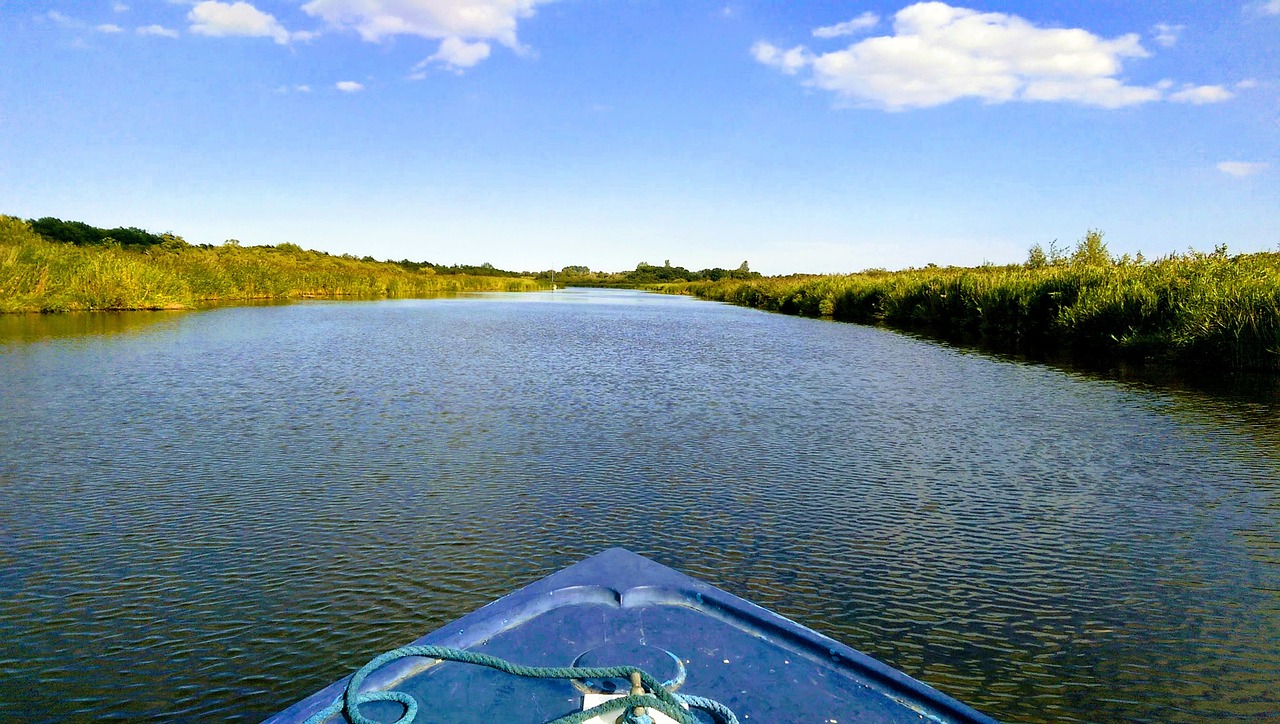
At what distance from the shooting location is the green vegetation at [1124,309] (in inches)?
482

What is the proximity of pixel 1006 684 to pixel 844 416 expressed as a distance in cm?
538

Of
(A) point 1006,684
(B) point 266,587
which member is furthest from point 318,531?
(A) point 1006,684

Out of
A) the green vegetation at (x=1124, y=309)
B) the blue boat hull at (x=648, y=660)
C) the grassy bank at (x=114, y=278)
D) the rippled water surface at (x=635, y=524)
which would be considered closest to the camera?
the blue boat hull at (x=648, y=660)

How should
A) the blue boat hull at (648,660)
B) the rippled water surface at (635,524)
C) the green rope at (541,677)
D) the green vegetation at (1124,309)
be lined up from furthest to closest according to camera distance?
the green vegetation at (1124,309) → the rippled water surface at (635,524) → the blue boat hull at (648,660) → the green rope at (541,677)

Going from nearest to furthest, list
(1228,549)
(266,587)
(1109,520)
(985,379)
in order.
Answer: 1. (266,587)
2. (1228,549)
3. (1109,520)
4. (985,379)

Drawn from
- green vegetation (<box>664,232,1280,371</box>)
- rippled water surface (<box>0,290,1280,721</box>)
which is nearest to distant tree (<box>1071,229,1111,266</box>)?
green vegetation (<box>664,232,1280,371</box>)

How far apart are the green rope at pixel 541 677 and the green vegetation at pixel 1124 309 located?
1397 centimetres

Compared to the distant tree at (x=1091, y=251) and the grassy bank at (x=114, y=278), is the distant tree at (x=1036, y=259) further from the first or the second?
the grassy bank at (x=114, y=278)

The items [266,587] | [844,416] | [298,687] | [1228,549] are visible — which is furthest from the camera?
[844,416]

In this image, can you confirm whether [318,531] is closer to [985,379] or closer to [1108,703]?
[1108,703]

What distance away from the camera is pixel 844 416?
814 cm

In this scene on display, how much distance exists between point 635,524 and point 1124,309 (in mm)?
14429

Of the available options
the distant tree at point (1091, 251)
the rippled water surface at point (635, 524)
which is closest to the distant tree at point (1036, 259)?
the distant tree at point (1091, 251)

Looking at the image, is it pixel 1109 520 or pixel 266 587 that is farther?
pixel 1109 520
